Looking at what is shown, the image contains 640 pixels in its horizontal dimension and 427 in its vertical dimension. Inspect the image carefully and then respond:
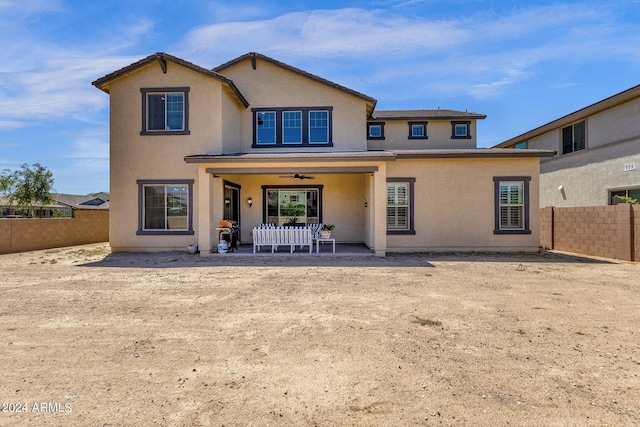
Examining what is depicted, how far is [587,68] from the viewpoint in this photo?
14188mm

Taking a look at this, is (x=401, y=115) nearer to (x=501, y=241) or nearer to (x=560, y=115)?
(x=560, y=115)

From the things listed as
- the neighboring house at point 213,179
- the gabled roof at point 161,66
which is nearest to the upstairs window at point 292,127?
the neighboring house at point 213,179

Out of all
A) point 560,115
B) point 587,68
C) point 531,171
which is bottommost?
point 531,171

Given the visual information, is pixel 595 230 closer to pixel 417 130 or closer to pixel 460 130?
pixel 460 130

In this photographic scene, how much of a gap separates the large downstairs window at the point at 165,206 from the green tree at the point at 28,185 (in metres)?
22.2

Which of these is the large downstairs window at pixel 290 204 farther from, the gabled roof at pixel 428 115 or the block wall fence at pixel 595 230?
the block wall fence at pixel 595 230

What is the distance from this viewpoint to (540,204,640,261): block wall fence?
1040 centimetres

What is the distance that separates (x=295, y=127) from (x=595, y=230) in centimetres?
1183

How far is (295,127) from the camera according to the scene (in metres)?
14.2

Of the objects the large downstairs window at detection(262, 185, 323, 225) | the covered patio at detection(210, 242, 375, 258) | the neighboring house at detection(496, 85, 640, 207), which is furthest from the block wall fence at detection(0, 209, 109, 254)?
the neighboring house at detection(496, 85, 640, 207)

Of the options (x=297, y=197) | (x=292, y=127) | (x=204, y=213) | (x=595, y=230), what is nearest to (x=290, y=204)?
(x=297, y=197)

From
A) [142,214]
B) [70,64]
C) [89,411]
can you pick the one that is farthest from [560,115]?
[70,64]

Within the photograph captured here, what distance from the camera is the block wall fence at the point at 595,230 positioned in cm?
1040

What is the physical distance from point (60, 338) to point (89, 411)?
213 cm
